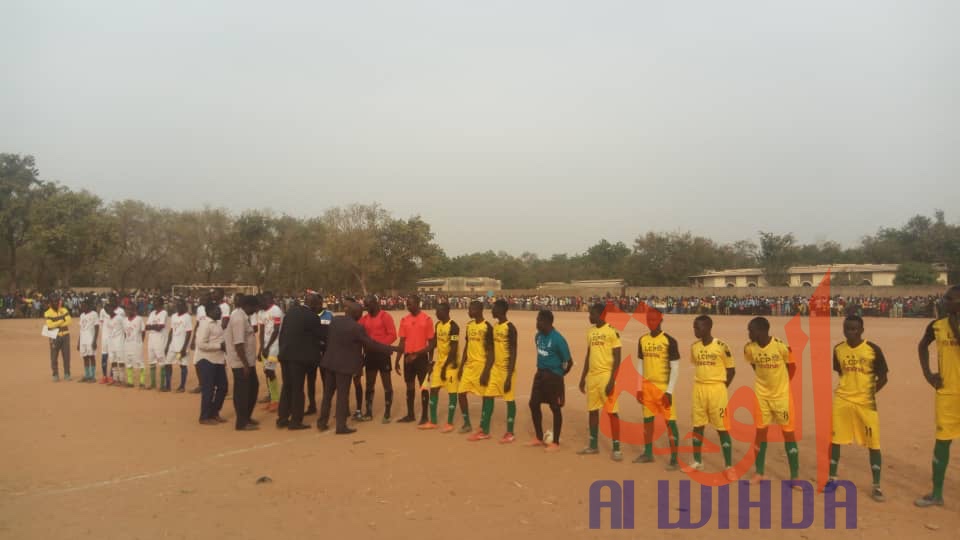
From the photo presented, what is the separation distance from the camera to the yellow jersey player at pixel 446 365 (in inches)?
332

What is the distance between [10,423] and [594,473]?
8.36m

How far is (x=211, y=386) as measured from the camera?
8945 mm

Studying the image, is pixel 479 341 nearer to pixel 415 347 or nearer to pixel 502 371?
pixel 502 371

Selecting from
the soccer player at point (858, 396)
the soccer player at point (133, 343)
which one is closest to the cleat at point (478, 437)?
the soccer player at point (858, 396)

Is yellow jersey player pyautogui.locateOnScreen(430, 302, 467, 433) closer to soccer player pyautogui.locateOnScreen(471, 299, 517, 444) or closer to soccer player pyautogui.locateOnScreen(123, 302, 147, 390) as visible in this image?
soccer player pyautogui.locateOnScreen(471, 299, 517, 444)

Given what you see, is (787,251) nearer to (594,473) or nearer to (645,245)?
(645,245)

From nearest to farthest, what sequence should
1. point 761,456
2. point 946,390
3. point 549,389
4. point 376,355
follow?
point 946,390, point 761,456, point 549,389, point 376,355

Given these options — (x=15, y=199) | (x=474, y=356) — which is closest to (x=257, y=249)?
(x=15, y=199)

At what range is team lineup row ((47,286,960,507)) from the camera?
19.2 feet

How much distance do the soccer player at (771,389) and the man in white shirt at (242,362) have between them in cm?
660

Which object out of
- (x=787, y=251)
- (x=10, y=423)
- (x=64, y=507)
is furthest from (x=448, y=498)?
(x=787, y=251)

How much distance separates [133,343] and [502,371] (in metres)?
8.35

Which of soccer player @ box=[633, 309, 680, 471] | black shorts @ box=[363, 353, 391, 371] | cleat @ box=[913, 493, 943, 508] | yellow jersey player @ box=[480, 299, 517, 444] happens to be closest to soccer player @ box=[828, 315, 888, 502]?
cleat @ box=[913, 493, 943, 508]

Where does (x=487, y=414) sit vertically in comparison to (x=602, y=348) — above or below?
below
